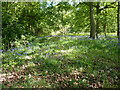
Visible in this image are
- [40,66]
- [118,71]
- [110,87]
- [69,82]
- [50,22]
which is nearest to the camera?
[110,87]

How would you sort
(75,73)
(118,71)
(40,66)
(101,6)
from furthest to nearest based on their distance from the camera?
(101,6)
(40,66)
(118,71)
(75,73)

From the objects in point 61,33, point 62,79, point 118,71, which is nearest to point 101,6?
point 61,33

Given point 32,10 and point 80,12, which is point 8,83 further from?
point 80,12

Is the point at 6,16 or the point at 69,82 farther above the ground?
the point at 6,16

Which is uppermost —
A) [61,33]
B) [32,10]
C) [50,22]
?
[32,10]

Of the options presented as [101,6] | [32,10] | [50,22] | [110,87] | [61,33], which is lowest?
[110,87]

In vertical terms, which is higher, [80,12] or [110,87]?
[80,12]

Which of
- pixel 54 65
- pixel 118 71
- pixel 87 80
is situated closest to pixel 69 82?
pixel 87 80

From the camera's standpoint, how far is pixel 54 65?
20.6 feet

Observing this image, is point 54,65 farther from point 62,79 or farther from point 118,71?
point 118,71

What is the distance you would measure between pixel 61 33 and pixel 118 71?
12567 millimetres

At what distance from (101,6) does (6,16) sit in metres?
15.8

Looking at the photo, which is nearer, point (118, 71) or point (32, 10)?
point (118, 71)

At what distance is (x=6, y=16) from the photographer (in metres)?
9.93
